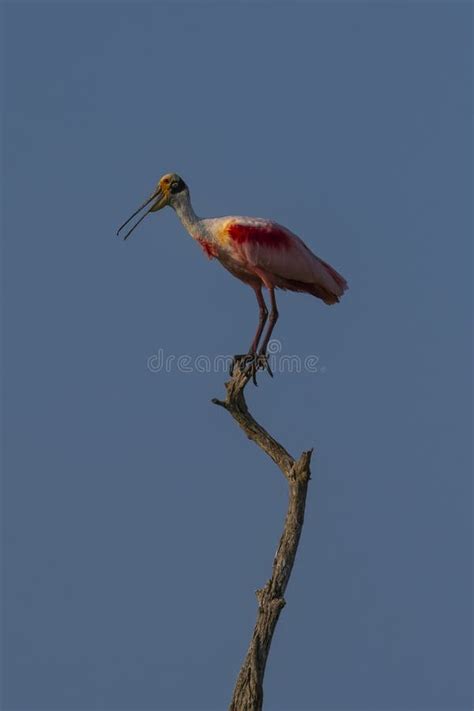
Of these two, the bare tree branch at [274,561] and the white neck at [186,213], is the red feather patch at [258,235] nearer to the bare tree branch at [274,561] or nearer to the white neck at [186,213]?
the white neck at [186,213]

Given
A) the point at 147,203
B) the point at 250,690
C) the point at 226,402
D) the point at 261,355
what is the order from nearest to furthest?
the point at 250,690 < the point at 226,402 < the point at 261,355 < the point at 147,203

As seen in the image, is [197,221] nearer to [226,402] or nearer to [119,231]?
[119,231]

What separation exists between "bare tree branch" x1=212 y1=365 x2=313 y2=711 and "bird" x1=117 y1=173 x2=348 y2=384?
1.34 m

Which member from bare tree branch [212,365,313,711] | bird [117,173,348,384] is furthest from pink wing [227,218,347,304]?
bare tree branch [212,365,313,711]

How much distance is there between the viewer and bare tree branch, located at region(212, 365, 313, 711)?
653 inches

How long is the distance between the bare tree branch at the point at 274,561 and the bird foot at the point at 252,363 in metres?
0.89

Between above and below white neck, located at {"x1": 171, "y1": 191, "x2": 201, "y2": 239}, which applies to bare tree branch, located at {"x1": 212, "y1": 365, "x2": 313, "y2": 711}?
below

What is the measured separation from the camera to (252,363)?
61.7ft

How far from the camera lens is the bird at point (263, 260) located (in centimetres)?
1930

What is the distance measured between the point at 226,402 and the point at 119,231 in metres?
3.98

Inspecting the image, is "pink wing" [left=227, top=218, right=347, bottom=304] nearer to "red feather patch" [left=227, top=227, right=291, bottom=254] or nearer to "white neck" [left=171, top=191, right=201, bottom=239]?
"red feather patch" [left=227, top=227, right=291, bottom=254]

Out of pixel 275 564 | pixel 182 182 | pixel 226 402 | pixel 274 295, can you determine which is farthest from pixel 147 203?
pixel 275 564

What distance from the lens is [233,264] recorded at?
19.6 metres

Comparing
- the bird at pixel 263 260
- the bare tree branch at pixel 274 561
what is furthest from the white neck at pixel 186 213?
the bare tree branch at pixel 274 561
